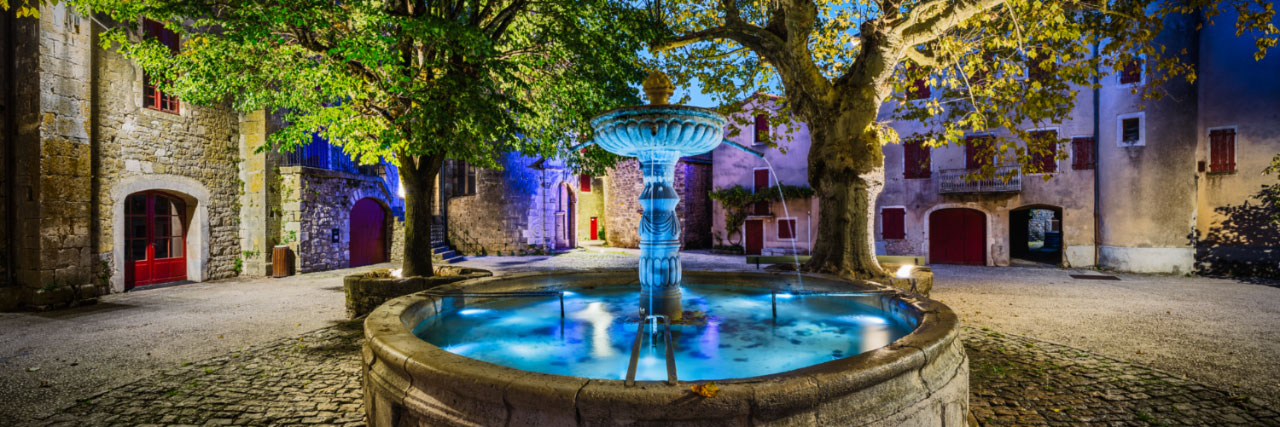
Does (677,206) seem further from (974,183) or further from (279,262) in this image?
(279,262)

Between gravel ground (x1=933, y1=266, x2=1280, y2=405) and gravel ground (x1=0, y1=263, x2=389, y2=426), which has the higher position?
gravel ground (x1=0, y1=263, x2=389, y2=426)

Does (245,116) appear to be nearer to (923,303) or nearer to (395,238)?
(395,238)

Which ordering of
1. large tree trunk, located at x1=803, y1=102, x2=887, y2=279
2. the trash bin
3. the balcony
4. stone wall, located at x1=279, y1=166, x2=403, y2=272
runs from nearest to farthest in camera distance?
large tree trunk, located at x1=803, y1=102, x2=887, y2=279, the trash bin, stone wall, located at x1=279, y1=166, x2=403, y2=272, the balcony

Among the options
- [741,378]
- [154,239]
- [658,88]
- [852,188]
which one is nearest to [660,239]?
[658,88]

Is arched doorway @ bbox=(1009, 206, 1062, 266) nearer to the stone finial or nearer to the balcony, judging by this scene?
the balcony

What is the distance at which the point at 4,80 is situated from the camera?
8.43 metres

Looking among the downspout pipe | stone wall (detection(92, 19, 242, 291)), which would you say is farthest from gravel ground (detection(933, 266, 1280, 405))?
stone wall (detection(92, 19, 242, 291))

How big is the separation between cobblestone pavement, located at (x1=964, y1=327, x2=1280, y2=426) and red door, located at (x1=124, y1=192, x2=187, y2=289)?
14.5 meters

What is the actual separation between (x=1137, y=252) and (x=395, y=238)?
21.9 m

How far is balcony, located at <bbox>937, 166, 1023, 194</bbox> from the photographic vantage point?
52.5 feet

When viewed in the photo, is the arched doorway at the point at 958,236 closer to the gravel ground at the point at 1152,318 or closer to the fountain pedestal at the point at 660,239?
the gravel ground at the point at 1152,318

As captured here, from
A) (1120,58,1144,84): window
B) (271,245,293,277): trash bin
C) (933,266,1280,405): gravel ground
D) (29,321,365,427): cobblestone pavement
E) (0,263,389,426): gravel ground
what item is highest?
(1120,58,1144,84): window

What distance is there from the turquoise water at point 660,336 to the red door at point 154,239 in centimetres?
1029

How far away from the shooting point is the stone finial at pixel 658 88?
4406 millimetres
